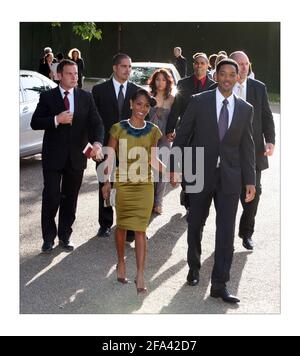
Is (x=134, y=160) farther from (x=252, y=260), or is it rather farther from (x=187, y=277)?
(x=252, y=260)

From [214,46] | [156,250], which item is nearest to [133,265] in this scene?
[156,250]

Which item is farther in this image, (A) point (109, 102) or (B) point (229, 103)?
(A) point (109, 102)

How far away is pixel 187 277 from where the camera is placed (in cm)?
620

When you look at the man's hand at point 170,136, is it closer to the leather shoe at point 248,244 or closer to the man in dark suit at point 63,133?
the man in dark suit at point 63,133

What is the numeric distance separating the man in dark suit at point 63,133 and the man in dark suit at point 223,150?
1.45 metres

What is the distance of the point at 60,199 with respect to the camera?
732cm

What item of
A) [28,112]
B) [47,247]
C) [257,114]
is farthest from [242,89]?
[28,112]

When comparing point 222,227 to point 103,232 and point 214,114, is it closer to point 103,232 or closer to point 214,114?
point 214,114

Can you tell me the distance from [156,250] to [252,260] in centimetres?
105

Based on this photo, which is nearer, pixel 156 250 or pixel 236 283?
pixel 236 283

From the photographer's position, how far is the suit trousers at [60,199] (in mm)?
7113

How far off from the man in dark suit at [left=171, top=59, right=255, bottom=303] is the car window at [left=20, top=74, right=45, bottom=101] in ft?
21.1

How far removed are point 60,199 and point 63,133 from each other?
771 millimetres

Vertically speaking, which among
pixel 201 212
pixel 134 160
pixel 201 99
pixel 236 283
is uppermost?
pixel 201 99
